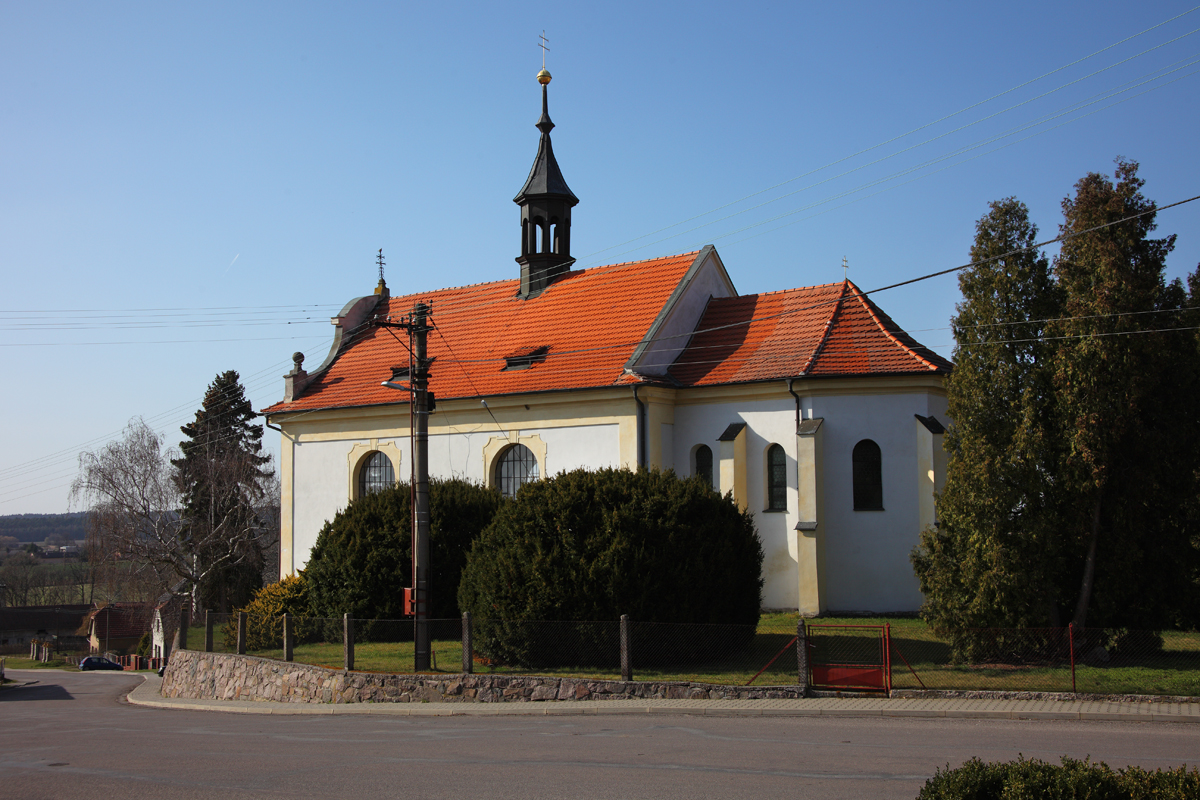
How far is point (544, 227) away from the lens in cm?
3253

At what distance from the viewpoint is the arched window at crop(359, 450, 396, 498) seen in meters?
30.8

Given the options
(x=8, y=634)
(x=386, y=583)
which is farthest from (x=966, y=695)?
(x=8, y=634)

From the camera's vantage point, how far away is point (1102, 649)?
15.7m

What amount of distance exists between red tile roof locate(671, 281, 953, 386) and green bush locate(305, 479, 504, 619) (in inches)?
293

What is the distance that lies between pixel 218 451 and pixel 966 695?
44.4 metres

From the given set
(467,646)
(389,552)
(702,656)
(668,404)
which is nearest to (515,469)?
(668,404)

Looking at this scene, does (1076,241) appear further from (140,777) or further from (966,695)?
(140,777)

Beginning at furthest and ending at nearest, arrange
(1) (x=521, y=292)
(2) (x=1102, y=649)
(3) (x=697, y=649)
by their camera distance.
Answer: (1) (x=521, y=292), (3) (x=697, y=649), (2) (x=1102, y=649)

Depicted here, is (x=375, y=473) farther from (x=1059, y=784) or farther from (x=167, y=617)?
(x=1059, y=784)

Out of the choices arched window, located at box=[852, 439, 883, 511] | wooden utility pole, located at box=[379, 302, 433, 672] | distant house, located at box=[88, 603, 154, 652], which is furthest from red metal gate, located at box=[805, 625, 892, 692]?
distant house, located at box=[88, 603, 154, 652]

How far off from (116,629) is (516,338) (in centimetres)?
5648

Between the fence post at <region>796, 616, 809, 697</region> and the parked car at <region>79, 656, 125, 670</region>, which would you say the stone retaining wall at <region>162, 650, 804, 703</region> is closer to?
the fence post at <region>796, 616, 809, 697</region>

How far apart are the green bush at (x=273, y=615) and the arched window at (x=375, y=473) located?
5.74 meters

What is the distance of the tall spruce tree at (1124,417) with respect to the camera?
1581 cm
